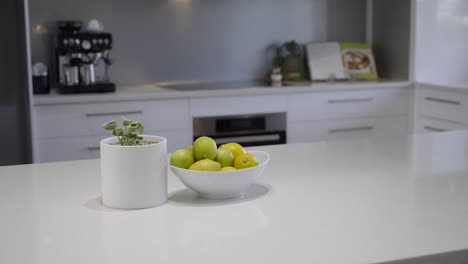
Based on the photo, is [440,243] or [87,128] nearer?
[440,243]

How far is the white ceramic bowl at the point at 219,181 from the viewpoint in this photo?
50.3 inches

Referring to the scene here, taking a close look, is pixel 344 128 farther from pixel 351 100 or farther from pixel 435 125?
pixel 435 125

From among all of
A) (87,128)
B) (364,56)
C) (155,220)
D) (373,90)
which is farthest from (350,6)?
(155,220)

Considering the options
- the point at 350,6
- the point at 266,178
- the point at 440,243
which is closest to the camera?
the point at 440,243

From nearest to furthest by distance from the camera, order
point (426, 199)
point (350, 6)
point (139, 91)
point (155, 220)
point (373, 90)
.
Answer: point (155, 220), point (426, 199), point (139, 91), point (373, 90), point (350, 6)

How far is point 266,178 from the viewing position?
151 cm

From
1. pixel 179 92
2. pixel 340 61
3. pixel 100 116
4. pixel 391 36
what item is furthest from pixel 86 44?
pixel 391 36

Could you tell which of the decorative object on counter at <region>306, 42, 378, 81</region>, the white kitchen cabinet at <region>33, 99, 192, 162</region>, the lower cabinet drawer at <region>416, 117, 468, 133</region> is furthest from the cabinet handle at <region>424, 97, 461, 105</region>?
the white kitchen cabinet at <region>33, 99, 192, 162</region>

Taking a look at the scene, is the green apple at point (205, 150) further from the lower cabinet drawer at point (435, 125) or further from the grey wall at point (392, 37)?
the grey wall at point (392, 37)

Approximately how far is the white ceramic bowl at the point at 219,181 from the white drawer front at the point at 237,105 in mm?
2012

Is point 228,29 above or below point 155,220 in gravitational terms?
above

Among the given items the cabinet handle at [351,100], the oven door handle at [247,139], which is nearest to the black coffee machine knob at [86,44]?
the oven door handle at [247,139]

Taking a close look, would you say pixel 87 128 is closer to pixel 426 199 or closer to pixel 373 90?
pixel 373 90

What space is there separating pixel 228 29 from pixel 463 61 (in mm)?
1560
